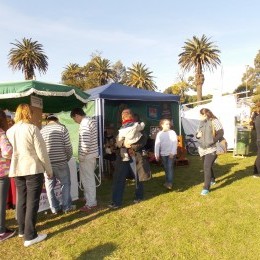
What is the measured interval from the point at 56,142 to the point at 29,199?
1.29 m

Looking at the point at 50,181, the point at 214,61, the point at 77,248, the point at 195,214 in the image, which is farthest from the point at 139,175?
the point at 214,61

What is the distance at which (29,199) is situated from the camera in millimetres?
4207

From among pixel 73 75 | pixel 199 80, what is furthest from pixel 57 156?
pixel 73 75

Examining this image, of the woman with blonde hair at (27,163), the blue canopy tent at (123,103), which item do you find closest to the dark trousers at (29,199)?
the woman with blonde hair at (27,163)

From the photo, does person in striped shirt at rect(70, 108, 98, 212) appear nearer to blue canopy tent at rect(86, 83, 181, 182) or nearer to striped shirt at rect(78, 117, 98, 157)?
striped shirt at rect(78, 117, 98, 157)

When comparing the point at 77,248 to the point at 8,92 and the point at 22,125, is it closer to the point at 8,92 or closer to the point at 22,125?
the point at 22,125

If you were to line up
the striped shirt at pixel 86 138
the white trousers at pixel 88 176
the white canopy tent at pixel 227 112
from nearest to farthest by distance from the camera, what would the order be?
the striped shirt at pixel 86 138 → the white trousers at pixel 88 176 → the white canopy tent at pixel 227 112

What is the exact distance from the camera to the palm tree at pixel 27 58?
42281 millimetres

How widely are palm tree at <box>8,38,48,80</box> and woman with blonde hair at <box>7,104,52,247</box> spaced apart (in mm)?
40024

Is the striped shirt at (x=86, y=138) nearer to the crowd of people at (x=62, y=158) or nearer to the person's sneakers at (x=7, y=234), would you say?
the crowd of people at (x=62, y=158)

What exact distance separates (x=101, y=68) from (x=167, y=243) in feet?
154

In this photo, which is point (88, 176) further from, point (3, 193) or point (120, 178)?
point (3, 193)

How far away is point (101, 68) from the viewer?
4953 cm

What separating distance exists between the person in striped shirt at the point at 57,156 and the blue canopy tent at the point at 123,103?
308 centimetres
